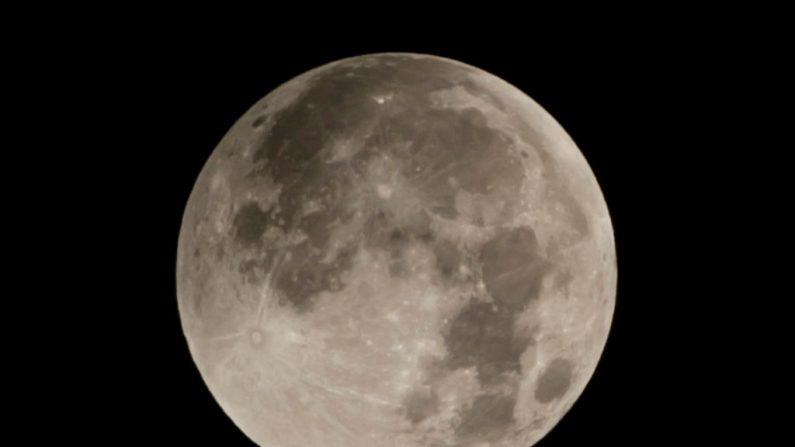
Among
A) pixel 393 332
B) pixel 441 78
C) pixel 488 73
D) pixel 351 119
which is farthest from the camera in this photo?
pixel 488 73

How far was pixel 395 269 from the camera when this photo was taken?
4.39m

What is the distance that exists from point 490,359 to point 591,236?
3.09 ft

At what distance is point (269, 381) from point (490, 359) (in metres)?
1.13

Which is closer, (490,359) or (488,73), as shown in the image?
(490,359)

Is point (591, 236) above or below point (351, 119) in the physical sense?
below

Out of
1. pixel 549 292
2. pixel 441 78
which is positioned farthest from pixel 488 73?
pixel 549 292

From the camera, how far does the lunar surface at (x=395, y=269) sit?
4.43 meters

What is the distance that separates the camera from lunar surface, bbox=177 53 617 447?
4.43 meters

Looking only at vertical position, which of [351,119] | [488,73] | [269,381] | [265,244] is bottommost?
[269,381]

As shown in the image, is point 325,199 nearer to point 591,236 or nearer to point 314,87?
point 314,87

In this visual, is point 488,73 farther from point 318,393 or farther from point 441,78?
point 318,393

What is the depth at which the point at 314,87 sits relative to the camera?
500 centimetres

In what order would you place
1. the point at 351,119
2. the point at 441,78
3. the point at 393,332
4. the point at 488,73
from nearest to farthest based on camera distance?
the point at 393,332
the point at 351,119
the point at 441,78
the point at 488,73

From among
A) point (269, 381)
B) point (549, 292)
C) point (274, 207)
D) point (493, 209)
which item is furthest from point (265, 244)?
point (549, 292)
